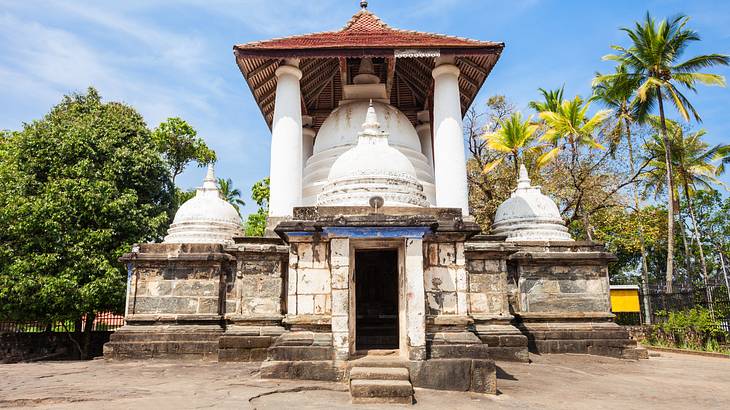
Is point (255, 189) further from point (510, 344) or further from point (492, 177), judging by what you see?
point (510, 344)

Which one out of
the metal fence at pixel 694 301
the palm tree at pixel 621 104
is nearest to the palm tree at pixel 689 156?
the palm tree at pixel 621 104

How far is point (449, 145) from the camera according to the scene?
38.0 feet

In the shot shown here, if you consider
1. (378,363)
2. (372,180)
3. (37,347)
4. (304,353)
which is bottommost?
(37,347)

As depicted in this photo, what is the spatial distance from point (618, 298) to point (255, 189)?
65.5 feet

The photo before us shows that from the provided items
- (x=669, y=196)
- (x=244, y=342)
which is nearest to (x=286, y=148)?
(x=244, y=342)

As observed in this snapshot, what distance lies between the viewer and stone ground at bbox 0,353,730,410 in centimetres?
587

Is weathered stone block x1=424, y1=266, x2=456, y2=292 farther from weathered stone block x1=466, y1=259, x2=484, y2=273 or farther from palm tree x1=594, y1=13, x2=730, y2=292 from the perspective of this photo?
palm tree x1=594, y1=13, x2=730, y2=292

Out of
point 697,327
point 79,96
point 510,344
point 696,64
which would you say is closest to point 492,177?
point 696,64

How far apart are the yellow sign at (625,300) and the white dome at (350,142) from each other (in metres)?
8.93

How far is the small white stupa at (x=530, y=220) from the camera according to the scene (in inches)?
468

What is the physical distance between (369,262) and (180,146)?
1749 cm

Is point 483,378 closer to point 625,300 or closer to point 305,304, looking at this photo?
point 305,304

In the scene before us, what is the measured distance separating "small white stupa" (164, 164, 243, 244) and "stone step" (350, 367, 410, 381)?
235 inches

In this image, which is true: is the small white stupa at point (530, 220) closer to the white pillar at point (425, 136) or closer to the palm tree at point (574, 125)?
the white pillar at point (425, 136)
